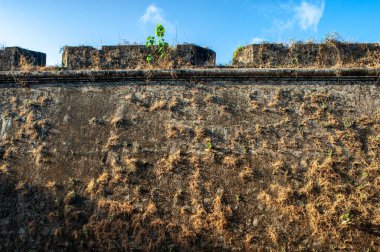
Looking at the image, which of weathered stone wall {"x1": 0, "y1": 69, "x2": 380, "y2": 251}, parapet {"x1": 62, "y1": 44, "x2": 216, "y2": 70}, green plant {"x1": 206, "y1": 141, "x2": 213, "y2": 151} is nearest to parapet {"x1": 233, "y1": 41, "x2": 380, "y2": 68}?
weathered stone wall {"x1": 0, "y1": 69, "x2": 380, "y2": 251}

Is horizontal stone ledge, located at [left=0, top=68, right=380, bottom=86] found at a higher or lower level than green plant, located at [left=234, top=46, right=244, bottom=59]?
lower

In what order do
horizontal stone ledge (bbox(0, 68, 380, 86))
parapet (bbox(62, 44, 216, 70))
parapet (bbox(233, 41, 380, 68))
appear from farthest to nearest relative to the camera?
parapet (bbox(62, 44, 216, 70)) → parapet (bbox(233, 41, 380, 68)) → horizontal stone ledge (bbox(0, 68, 380, 86))

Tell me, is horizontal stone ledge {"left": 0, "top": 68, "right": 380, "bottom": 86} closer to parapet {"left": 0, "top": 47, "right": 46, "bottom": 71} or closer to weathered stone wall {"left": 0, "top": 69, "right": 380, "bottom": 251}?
weathered stone wall {"left": 0, "top": 69, "right": 380, "bottom": 251}

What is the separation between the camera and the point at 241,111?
22.5 feet

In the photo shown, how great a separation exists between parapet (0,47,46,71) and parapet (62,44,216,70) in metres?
0.71

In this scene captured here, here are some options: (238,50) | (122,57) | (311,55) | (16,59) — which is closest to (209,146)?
(238,50)

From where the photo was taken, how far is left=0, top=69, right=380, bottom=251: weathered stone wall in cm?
573

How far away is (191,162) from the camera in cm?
636

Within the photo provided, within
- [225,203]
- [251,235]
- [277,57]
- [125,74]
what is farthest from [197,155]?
[277,57]

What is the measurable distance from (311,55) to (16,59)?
6018mm

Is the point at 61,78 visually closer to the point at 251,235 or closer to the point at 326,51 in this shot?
the point at 251,235

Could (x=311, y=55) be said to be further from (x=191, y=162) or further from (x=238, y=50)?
(x=191, y=162)

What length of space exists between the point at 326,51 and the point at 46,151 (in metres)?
5.61

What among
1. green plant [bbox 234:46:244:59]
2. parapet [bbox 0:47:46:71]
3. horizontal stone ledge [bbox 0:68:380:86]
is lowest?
horizontal stone ledge [bbox 0:68:380:86]
